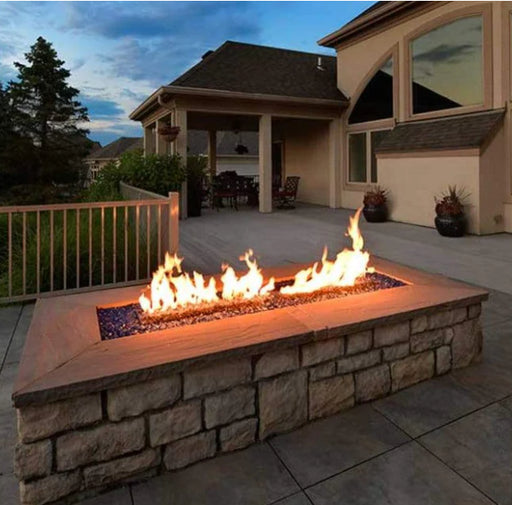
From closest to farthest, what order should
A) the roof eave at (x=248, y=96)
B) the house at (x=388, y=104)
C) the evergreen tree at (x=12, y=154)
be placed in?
1. the house at (x=388, y=104)
2. the roof eave at (x=248, y=96)
3. the evergreen tree at (x=12, y=154)

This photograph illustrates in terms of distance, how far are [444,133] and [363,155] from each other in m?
3.34

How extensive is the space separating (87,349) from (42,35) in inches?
1190

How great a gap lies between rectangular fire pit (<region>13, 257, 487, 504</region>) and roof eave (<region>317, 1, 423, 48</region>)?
385 inches

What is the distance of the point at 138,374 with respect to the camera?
5.93 feet

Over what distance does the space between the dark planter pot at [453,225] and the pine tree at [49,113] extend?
22530 millimetres

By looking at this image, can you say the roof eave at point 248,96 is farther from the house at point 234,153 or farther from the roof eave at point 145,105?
the house at point 234,153

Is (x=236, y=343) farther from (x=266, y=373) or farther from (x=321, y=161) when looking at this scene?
(x=321, y=161)

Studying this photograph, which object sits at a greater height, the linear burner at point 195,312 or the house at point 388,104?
the house at point 388,104

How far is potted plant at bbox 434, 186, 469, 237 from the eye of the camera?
8227 mm

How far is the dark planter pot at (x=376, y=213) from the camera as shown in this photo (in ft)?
34.0

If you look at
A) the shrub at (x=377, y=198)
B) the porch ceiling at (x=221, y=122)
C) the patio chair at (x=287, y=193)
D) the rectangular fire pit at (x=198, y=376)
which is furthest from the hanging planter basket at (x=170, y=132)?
the rectangular fire pit at (x=198, y=376)

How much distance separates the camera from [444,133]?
29.9ft

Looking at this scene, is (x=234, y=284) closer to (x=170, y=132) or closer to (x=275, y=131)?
(x=170, y=132)

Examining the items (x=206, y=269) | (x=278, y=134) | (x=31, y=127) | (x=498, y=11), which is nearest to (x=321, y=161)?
(x=278, y=134)
